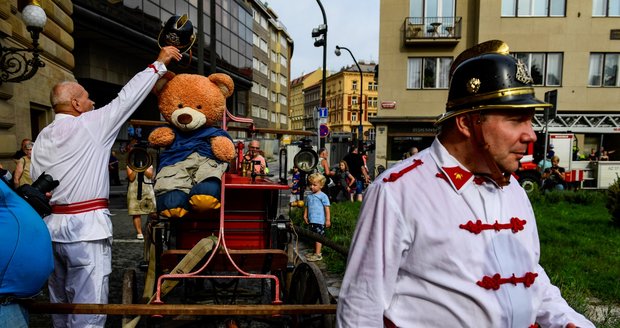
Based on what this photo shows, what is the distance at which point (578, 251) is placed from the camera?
6523mm

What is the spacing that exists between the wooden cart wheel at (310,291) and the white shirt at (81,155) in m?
1.51

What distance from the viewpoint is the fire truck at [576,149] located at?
15.0m

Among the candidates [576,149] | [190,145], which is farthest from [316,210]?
[576,149]

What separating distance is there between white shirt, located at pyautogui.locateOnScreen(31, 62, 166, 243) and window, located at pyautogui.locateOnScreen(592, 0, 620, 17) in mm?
26054

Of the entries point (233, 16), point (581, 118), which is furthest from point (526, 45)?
point (233, 16)

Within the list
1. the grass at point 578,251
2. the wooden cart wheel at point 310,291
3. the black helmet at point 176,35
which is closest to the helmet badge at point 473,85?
the wooden cart wheel at point 310,291

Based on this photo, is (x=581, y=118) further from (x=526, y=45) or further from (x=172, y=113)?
(x=172, y=113)

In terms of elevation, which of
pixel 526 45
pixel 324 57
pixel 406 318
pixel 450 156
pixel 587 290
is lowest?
pixel 587 290

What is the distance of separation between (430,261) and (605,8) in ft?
88.5

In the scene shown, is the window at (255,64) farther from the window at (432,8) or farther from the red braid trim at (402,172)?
the red braid trim at (402,172)

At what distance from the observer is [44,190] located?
2.19m

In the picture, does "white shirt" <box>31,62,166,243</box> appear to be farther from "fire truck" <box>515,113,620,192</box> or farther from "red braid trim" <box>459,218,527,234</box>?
"fire truck" <box>515,113,620,192</box>

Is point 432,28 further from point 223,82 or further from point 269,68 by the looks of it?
point 269,68

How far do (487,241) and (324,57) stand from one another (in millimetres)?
18126
